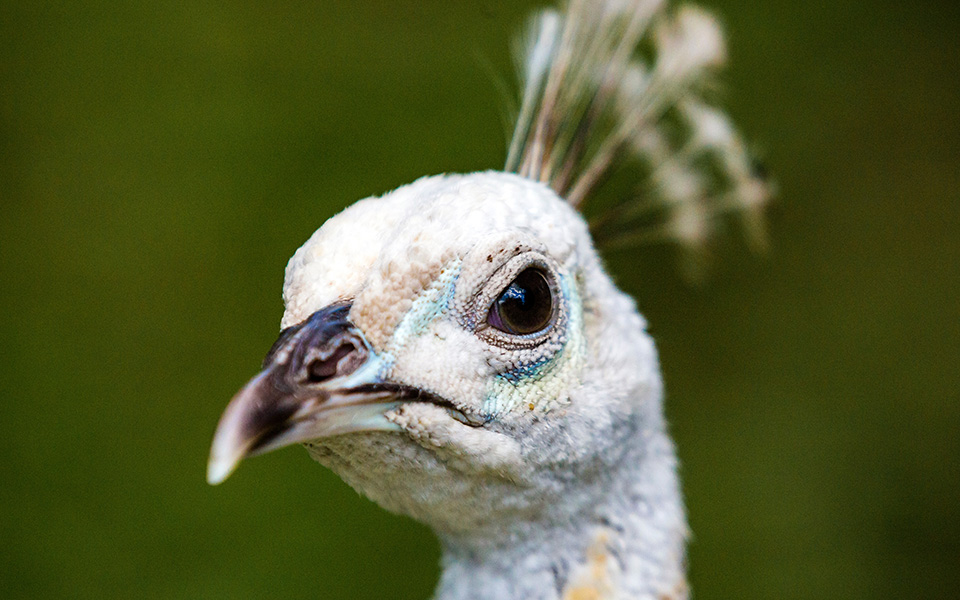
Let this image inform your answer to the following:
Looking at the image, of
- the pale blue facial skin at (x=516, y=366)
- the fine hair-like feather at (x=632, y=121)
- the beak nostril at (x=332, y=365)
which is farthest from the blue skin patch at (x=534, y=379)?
the fine hair-like feather at (x=632, y=121)

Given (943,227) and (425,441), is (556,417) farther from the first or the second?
(943,227)

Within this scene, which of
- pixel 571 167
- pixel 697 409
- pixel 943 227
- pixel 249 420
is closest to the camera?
pixel 249 420

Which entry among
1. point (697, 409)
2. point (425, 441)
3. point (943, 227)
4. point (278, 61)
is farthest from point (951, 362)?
point (425, 441)

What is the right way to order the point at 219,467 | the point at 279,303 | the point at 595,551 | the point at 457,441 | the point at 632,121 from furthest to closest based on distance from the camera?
1. the point at 279,303
2. the point at 632,121
3. the point at 595,551
4. the point at 457,441
5. the point at 219,467

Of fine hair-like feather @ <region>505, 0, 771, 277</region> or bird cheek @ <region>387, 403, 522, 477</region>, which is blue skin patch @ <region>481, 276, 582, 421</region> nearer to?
bird cheek @ <region>387, 403, 522, 477</region>

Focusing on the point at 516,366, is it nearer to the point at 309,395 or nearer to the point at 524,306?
the point at 524,306

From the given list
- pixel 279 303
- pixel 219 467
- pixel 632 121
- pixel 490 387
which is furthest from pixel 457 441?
pixel 279 303
